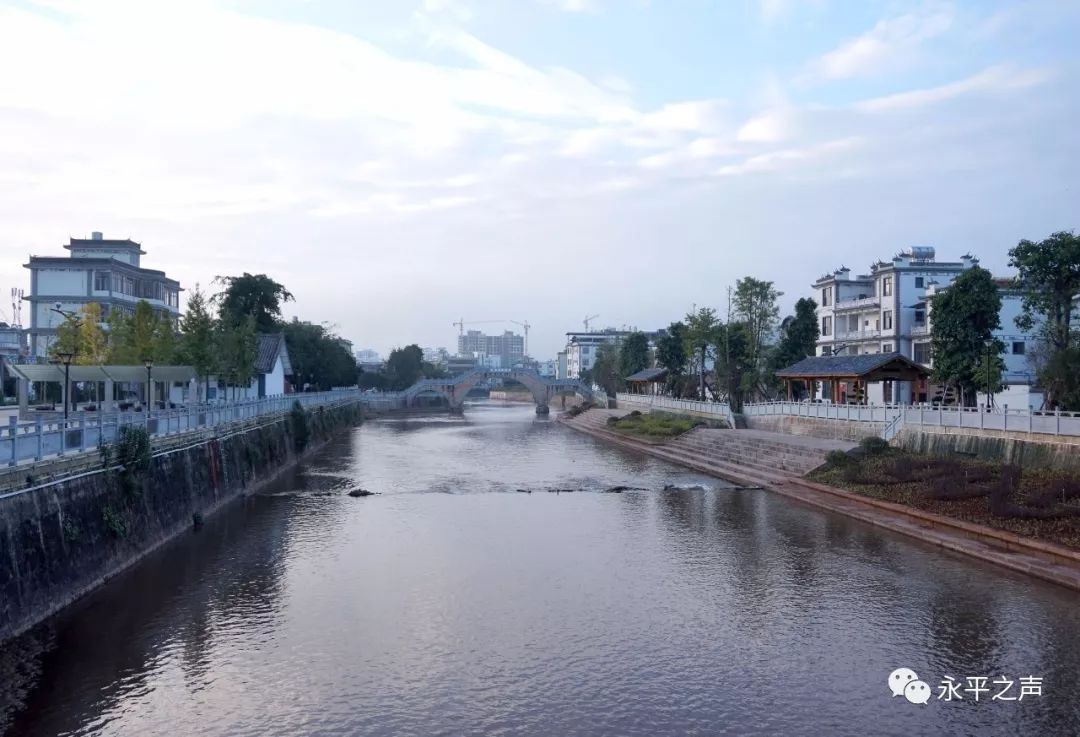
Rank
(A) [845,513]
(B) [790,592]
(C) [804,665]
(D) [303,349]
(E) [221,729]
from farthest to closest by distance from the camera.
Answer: (D) [303,349] → (A) [845,513] → (B) [790,592] → (C) [804,665] → (E) [221,729]

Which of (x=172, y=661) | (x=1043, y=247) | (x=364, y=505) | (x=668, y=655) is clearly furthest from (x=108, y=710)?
(x=1043, y=247)

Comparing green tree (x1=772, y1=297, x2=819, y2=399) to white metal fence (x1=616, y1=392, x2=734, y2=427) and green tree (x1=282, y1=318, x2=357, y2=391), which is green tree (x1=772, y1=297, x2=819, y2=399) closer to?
white metal fence (x1=616, y1=392, x2=734, y2=427)

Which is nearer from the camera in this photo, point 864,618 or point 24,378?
point 864,618

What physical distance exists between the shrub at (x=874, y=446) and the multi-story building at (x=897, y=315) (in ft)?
46.2

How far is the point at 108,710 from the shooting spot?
556 inches

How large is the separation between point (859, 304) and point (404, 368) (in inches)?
3760

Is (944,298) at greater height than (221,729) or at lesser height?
greater

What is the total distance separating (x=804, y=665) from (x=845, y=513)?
16699 mm

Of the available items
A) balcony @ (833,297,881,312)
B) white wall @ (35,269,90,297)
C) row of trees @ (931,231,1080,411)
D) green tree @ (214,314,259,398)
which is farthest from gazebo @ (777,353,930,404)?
white wall @ (35,269,90,297)

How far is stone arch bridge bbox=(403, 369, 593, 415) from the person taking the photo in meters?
126

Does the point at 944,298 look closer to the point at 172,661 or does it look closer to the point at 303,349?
the point at 172,661

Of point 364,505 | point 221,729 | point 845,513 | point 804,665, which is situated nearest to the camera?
point 221,729

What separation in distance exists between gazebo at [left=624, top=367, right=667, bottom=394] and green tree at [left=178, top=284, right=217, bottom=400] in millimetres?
52990

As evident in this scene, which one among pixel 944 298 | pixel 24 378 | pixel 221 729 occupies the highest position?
pixel 944 298
